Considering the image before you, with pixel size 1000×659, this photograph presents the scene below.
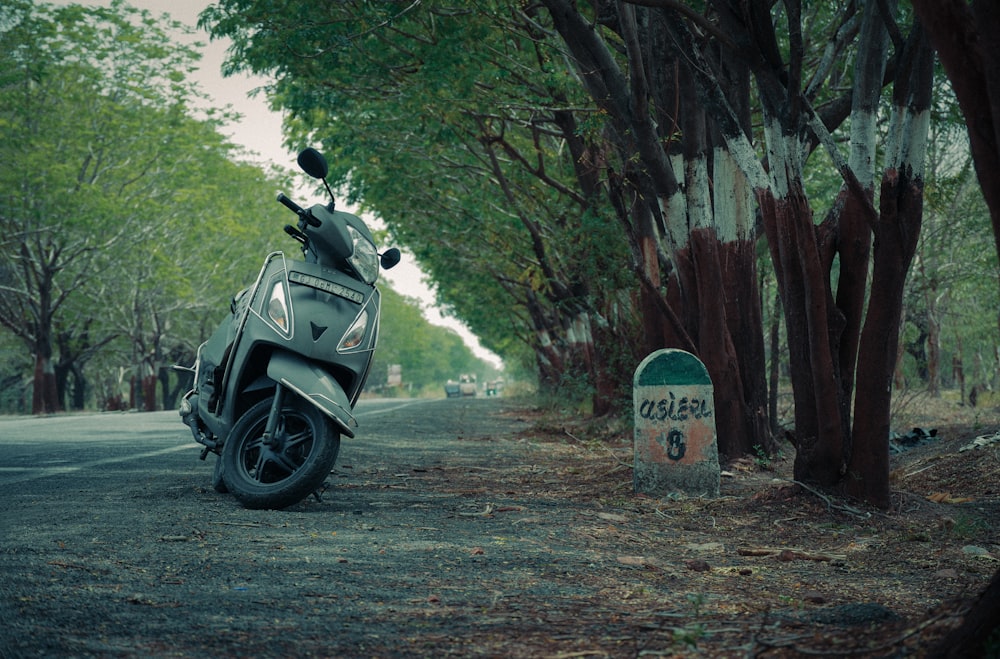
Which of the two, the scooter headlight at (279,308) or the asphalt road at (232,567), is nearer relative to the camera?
the asphalt road at (232,567)

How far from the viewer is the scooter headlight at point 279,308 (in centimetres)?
605

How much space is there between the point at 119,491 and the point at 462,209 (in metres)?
14.5

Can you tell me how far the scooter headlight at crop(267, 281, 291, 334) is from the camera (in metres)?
6.05

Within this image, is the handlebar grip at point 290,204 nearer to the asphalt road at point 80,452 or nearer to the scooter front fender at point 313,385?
the scooter front fender at point 313,385

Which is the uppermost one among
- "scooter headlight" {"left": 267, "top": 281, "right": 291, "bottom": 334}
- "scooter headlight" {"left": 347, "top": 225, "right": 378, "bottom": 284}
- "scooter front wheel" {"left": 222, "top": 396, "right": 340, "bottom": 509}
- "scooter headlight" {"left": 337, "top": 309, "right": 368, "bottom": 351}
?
"scooter headlight" {"left": 347, "top": 225, "right": 378, "bottom": 284}

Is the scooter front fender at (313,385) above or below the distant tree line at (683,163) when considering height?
below

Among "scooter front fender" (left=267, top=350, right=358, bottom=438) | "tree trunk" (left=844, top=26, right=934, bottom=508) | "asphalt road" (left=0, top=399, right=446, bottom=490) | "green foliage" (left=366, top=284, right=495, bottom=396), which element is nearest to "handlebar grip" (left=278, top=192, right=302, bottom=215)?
"scooter front fender" (left=267, top=350, right=358, bottom=438)

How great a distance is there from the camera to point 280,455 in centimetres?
599

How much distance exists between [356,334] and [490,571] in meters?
2.30

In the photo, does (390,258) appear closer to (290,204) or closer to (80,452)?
(290,204)

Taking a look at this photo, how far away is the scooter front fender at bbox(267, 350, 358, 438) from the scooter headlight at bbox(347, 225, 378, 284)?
2.30 feet

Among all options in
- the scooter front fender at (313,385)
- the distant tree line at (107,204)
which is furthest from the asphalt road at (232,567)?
the distant tree line at (107,204)

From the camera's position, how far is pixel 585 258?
15.0 m

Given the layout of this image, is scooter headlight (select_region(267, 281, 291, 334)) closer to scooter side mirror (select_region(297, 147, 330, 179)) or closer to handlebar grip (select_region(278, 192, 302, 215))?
handlebar grip (select_region(278, 192, 302, 215))
